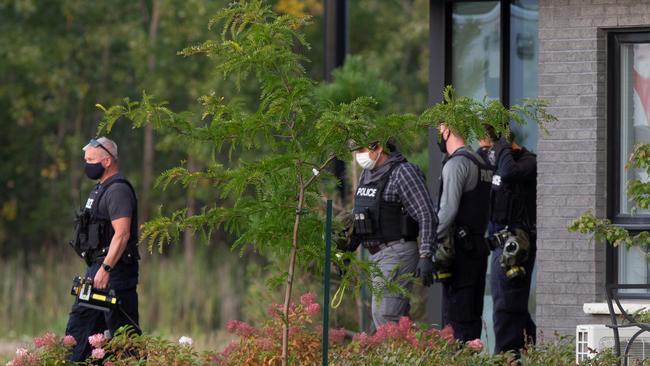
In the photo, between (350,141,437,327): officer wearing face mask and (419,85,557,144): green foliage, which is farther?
(350,141,437,327): officer wearing face mask

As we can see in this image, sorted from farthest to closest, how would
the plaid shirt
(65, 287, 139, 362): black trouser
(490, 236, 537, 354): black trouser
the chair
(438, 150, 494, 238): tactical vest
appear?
(490, 236, 537, 354): black trouser
(438, 150, 494, 238): tactical vest
(65, 287, 139, 362): black trouser
the plaid shirt
the chair

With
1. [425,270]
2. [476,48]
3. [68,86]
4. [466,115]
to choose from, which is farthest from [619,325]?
[68,86]

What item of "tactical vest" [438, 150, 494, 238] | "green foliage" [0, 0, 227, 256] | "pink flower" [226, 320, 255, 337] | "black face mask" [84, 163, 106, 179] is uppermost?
"green foliage" [0, 0, 227, 256]

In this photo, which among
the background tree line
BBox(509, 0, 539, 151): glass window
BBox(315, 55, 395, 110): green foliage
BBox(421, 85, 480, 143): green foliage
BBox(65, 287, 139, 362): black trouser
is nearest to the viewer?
BBox(421, 85, 480, 143): green foliage

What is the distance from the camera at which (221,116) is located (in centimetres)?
791

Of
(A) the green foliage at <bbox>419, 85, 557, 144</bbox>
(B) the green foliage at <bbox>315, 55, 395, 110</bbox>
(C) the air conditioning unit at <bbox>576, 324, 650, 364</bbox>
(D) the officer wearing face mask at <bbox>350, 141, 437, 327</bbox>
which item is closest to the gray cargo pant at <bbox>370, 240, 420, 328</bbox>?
(D) the officer wearing face mask at <bbox>350, 141, 437, 327</bbox>

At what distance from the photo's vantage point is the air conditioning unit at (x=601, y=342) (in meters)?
9.49

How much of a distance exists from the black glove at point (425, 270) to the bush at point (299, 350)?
1.64 feet

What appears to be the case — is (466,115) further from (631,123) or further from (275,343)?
(631,123)

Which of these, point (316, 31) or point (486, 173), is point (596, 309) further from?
point (316, 31)

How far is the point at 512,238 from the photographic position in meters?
10.7

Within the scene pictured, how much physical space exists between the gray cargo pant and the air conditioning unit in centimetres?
126

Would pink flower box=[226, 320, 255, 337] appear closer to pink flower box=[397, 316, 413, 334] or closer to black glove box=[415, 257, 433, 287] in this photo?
pink flower box=[397, 316, 413, 334]

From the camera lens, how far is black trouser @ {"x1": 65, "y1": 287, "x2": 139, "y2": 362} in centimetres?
1012
